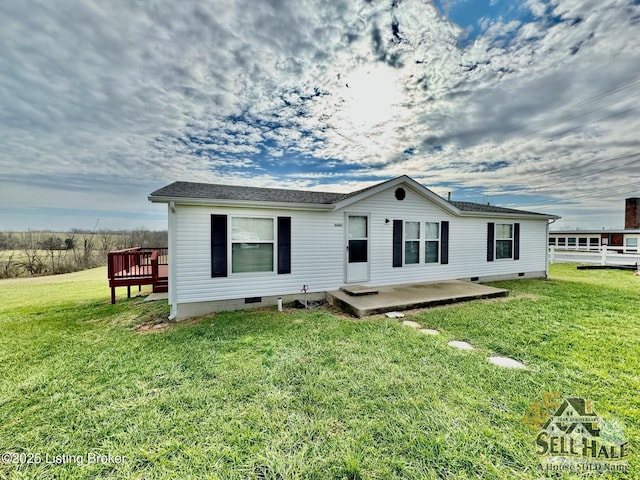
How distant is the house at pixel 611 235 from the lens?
18406mm

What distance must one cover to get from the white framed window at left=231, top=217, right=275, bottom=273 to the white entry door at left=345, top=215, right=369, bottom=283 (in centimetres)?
225

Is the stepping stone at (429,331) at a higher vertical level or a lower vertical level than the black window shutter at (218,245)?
lower

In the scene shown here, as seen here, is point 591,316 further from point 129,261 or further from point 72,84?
point 72,84

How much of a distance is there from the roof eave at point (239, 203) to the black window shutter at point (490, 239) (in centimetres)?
657

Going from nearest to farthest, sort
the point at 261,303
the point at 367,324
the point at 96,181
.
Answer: the point at 367,324 → the point at 261,303 → the point at 96,181

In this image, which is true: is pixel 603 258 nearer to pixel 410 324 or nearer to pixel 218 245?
pixel 410 324

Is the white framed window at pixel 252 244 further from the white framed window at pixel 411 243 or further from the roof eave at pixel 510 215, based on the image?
the roof eave at pixel 510 215

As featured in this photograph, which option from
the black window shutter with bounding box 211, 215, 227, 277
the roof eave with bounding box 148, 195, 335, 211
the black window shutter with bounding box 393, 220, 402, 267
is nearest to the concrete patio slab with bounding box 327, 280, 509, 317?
the black window shutter with bounding box 393, 220, 402, 267

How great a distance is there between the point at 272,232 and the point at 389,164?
936 centimetres

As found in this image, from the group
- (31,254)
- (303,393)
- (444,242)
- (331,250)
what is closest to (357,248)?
(331,250)

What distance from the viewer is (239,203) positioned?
19.0ft

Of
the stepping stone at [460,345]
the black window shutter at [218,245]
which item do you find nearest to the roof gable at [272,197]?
the black window shutter at [218,245]

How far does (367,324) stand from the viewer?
4902 mm

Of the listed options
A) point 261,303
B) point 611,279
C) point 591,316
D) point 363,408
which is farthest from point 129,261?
point 611,279
